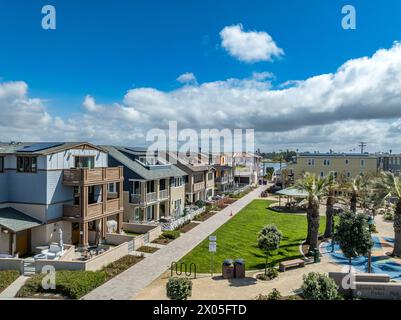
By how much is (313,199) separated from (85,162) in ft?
64.6

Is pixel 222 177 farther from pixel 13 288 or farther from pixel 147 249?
pixel 13 288

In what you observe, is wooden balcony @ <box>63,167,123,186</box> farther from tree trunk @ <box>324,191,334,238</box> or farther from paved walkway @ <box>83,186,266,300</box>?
tree trunk @ <box>324,191,334,238</box>

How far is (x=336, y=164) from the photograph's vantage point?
204ft

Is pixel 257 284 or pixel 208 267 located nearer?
pixel 257 284

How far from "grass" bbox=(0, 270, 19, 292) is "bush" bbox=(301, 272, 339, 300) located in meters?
15.6

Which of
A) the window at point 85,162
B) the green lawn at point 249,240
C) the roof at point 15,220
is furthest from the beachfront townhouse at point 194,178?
the roof at point 15,220

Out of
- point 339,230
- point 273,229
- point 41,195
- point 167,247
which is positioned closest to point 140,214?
point 167,247

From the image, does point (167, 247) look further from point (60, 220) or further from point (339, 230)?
point (339, 230)

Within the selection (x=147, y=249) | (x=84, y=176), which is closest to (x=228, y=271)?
(x=147, y=249)

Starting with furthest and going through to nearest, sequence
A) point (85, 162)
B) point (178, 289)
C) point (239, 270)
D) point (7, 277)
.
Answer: point (85, 162)
point (239, 270)
point (7, 277)
point (178, 289)

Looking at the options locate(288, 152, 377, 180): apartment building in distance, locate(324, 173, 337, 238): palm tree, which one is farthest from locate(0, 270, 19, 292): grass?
locate(288, 152, 377, 180): apartment building in distance
